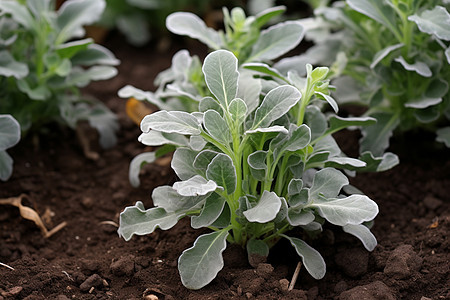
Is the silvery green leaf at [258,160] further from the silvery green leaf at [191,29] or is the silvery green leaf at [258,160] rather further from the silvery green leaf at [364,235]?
the silvery green leaf at [191,29]

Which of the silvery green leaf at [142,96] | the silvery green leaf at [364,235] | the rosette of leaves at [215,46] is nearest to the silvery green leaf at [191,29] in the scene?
the rosette of leaves at [215,46]

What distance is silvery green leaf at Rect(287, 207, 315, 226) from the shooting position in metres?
1.95

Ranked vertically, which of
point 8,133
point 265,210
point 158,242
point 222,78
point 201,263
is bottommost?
point 158,242

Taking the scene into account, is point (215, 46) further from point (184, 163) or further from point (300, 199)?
point (300, 199)

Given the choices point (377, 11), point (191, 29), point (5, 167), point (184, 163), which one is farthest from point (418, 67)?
point (5, 167)

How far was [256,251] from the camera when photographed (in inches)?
81.4

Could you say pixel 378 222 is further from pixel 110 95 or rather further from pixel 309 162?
pixel 110 95

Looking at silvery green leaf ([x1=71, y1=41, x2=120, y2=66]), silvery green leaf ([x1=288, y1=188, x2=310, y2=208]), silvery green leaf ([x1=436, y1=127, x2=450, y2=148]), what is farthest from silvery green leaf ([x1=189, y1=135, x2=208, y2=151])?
silvery green leaf ([x1=436, y1=127, x2=450, y2=148])

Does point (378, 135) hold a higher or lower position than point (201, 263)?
lower

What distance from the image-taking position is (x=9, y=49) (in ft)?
9.34

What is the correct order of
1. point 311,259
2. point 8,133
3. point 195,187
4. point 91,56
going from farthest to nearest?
point 91,56
point 8,133
point 311,259
point 195,187

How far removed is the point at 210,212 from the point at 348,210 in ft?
1.49

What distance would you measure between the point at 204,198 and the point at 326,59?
126cm

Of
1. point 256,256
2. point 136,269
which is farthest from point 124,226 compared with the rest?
point 256,256
